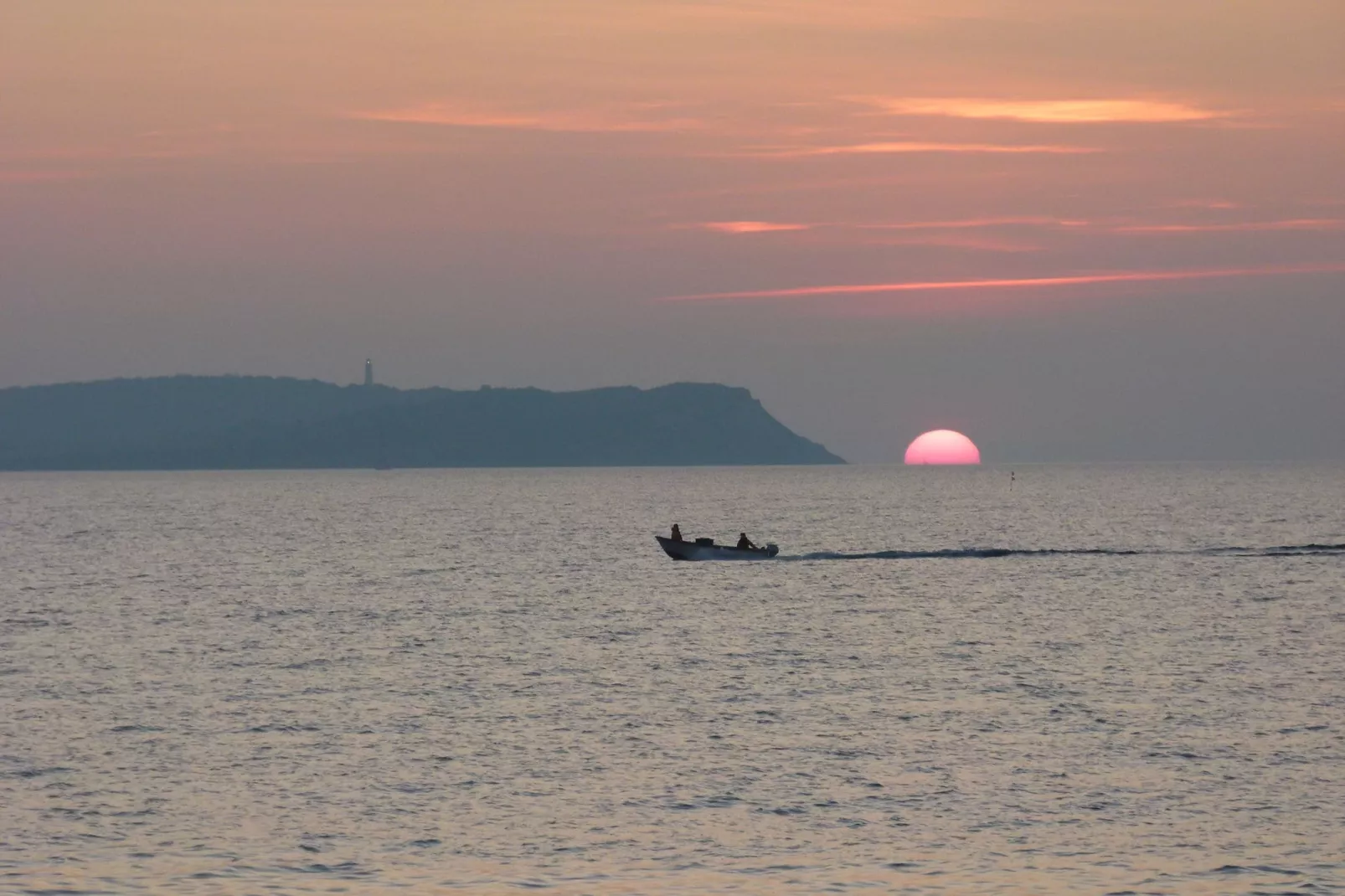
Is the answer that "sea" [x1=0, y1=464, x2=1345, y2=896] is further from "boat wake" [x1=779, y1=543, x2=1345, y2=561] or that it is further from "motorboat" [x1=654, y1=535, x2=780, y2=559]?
"boat wake" [x1=779, y1=543, x2=1345, y2=561]

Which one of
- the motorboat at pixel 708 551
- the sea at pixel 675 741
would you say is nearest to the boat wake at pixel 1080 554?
the motorboat at pixel 708 551

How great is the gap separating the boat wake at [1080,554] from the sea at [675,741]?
32.9 meters

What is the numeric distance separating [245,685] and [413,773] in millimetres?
18742

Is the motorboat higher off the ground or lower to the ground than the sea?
higher

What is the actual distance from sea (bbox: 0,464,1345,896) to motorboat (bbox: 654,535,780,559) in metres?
18.0

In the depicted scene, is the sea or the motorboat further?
the motorboat

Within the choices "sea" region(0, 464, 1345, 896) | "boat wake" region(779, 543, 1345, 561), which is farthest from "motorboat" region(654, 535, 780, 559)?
"sea" region(0, 464, 1345, 896)

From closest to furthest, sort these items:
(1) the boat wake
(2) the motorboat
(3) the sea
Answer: (3) the sea, (2) the motorboat, (1) the boat wake

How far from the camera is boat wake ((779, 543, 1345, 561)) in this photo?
133625mm

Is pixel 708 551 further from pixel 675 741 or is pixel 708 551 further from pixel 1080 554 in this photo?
pixel 675 741

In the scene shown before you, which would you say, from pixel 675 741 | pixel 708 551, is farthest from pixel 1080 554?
pixel 675 741

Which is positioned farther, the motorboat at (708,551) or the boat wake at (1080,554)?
the boat wake at (1080,554)

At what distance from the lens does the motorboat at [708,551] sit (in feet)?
390

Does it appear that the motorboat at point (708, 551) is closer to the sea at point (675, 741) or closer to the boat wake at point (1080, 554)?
the boat wake at point (1080, 554)
